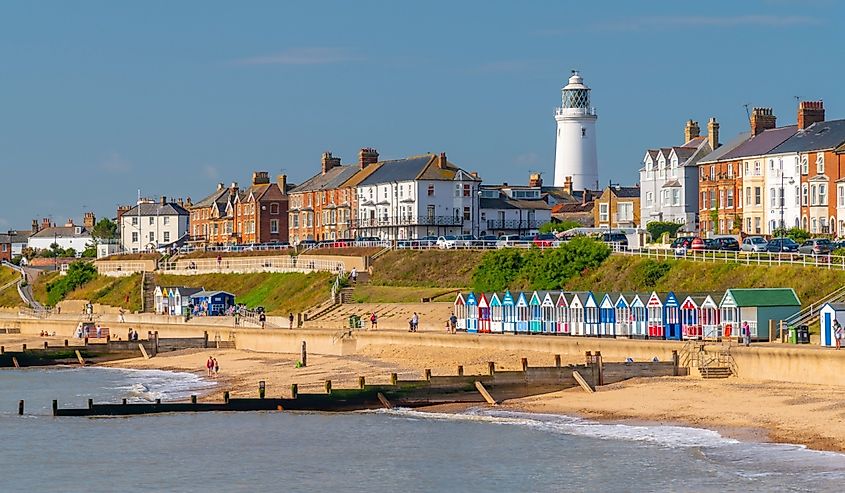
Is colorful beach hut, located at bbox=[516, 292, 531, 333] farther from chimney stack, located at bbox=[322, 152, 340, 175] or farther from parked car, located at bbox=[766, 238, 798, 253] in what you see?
chimney stack, located at bbox=[322, 152, 340, 175]

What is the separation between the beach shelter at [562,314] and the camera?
65000mm

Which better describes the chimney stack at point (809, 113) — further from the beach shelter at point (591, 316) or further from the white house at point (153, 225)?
the white house at point (153, 225)

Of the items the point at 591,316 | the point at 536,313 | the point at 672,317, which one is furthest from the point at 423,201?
the point at 672,317

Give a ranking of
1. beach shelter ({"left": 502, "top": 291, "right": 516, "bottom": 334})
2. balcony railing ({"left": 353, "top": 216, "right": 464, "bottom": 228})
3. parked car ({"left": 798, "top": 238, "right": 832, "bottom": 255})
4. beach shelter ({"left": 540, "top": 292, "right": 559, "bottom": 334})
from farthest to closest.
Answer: balcony railing ({"left": 353, "top": 216, "right": 464, "bottom": 228}), parked car ({"left": 798, "top": 238, "right": 832, "bottom": 255}), beach shelter ({"left": 502, "top": 291, "right": 516, "bottom": 334}), beach shelter ({"left": 540, "top": 292, "right": 559, "bottom": 334})

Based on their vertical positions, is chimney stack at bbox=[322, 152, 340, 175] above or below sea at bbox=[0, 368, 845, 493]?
above

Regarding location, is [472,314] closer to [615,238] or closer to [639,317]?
[639,317]

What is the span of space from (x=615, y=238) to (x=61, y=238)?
4448 inches

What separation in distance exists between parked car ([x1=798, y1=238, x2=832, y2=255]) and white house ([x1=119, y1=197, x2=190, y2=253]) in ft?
307

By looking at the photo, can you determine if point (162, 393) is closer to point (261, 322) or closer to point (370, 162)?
point (261, 322)

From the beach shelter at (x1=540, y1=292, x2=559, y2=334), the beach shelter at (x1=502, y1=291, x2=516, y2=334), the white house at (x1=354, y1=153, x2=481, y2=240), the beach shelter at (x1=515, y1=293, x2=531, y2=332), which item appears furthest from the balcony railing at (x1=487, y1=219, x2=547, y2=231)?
the beach shelter at (x1=540, y1=292, x2=559, y2=334)

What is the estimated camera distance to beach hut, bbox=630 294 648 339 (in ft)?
200

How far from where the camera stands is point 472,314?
7100cm

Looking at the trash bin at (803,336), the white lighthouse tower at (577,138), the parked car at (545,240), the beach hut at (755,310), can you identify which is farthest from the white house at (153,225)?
the trash bin at (803,336)

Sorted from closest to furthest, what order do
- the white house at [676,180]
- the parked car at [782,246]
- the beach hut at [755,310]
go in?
the beach hut at [755,310] → the parked car at [782,246] → the white house at [676,180]
